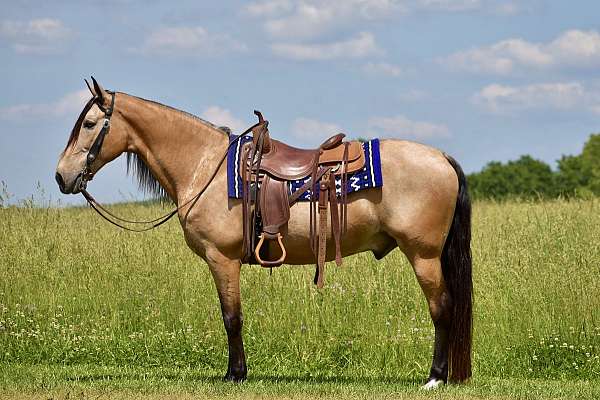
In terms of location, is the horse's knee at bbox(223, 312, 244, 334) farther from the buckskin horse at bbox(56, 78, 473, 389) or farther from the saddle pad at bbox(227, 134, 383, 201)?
the saddle pad at bbox(227, 134, 383, 201)

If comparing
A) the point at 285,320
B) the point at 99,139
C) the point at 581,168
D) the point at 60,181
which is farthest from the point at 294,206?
the point at 581,168

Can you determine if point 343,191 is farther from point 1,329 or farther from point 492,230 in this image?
point 492,230

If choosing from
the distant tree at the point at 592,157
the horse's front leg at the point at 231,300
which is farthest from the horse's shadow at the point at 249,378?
the distant tree at the point at 592,157

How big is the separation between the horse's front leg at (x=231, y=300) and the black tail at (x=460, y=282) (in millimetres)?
1679

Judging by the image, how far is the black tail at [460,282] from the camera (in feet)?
23.6

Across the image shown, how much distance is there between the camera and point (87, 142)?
722cm

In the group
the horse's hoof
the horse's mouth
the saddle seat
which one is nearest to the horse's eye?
the horse's mouth

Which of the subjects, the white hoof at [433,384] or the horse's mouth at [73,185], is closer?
the white hoof at [433,384]

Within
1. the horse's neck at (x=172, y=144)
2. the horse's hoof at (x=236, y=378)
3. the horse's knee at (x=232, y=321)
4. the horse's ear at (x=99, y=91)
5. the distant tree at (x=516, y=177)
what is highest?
the distant tree at (x=516, y=177)

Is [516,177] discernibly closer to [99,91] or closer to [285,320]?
[285,320]

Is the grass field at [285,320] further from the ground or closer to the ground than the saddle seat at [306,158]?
closer to the ground

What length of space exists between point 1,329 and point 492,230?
6.46 metres

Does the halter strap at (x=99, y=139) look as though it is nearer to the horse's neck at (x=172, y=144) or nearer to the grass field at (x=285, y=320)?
the horse's neck at (x=172, y=144)

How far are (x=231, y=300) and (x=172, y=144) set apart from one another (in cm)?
137
